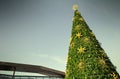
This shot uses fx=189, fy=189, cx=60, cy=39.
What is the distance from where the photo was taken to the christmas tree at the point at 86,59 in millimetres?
10266

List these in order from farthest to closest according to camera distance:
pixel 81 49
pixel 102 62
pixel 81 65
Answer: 1. pixel 81 49
2. pixel 81 65
3. pixel 102 62

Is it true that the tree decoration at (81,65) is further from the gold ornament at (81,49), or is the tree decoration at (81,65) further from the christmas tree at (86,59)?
the gold ornament at (81,49)

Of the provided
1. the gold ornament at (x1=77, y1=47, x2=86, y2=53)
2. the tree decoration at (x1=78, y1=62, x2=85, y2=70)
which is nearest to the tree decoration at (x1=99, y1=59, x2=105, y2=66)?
the tree decoration at (x1=78, y1=62, x2=85, y2=70)

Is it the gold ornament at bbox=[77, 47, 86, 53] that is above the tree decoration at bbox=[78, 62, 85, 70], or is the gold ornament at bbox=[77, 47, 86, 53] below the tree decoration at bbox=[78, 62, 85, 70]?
above

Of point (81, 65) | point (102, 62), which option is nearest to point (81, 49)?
point (81, 65)

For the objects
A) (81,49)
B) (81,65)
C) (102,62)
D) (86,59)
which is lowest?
(81,65)

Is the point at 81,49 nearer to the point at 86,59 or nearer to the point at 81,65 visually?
the point at 86,59

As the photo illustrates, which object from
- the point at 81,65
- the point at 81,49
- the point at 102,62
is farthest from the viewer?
the point at 81,49

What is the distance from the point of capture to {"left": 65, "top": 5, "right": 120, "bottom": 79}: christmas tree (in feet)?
33.7

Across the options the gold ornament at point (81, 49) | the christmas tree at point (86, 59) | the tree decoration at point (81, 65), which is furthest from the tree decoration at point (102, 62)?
the gold ornament at point (81, 49)

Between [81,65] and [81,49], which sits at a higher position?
[81,49]

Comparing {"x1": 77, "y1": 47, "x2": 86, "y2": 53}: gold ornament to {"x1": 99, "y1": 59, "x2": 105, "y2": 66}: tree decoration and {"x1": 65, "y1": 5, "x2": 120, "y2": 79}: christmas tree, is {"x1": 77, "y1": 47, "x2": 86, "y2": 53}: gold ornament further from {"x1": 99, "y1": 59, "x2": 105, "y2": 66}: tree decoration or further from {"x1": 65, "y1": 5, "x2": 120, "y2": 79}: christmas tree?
{"x1": 99, "y1": 59, "x2": 105, "y2": 66}: tree decoration

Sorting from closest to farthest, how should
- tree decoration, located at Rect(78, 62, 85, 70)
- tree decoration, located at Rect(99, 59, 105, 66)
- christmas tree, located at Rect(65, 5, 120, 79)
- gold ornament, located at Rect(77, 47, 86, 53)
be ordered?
christmas tree, located at Rect(65, 5, 120, 79) < tree decoration, located at Rect(99, 59, 105, 66) < tree decoration, located at Rect(78, 62, 85, 70) < gold ornament, located at Rect(77, 47, 86, 53)

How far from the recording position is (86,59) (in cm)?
1079
